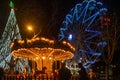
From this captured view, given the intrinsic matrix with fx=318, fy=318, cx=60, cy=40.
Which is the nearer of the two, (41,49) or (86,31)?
(41,49)

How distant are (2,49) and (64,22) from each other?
374 inches

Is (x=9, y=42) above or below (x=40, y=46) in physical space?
above

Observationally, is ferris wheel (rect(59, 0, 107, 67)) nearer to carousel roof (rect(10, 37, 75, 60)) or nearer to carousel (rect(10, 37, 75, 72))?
carousel (rect(10, 37, 75, 72))

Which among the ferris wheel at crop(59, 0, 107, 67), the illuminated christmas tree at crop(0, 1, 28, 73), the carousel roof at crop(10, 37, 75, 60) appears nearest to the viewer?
the carousel roof at crop(10, 37, 75, 60)

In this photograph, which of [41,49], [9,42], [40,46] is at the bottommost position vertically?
[41,49]

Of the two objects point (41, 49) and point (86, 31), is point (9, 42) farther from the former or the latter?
point (41, 49)

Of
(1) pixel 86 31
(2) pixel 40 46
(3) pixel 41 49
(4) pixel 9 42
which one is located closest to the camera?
(2) pixel 40 46

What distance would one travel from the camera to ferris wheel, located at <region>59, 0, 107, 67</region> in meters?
38.4

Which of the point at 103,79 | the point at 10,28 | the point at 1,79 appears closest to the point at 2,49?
the point at 10,28

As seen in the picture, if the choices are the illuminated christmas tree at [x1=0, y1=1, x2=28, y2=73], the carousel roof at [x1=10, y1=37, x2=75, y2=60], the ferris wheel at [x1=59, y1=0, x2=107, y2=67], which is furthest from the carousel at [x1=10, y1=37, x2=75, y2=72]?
the ferris wheel at [x1=59, y1=0, x2=107, y2=67]

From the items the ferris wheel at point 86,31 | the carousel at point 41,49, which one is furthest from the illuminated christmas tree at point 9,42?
the carousel at point 41,49

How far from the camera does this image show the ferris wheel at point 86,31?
38.4 m

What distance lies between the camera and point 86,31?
1518 inches

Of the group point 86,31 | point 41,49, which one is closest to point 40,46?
point 41,49
